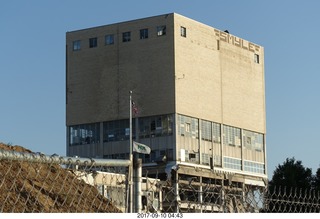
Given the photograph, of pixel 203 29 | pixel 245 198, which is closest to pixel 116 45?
pixel 203 29

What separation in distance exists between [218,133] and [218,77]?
23.9 feet

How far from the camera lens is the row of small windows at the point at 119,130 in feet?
317

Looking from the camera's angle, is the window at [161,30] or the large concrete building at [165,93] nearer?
the large concrete building at [165,93]

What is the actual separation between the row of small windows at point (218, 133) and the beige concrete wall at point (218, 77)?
80 centimetres

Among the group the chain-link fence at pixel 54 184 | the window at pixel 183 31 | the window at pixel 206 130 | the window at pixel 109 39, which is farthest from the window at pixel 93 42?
the chain-link fence at pixel 54 184

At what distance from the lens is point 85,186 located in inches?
328

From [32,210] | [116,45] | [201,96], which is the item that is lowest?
[32,210]

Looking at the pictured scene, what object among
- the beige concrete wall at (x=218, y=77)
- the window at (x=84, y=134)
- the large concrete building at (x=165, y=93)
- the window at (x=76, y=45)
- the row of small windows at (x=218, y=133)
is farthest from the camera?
the window at (x=76, y=45)

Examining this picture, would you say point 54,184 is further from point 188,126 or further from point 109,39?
point 109,39

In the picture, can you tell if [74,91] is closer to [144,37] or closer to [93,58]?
[93,58]

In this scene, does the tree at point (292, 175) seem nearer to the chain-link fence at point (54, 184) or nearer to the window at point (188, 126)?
the window at point (188, 126)

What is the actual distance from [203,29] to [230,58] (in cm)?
656

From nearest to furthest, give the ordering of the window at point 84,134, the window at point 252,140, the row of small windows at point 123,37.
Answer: the row of small windows at point 123,37
the window at point 84,134
the window at point 252,140

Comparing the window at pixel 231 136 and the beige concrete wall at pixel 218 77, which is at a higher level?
the beige concrete wall at pixel 218 77
